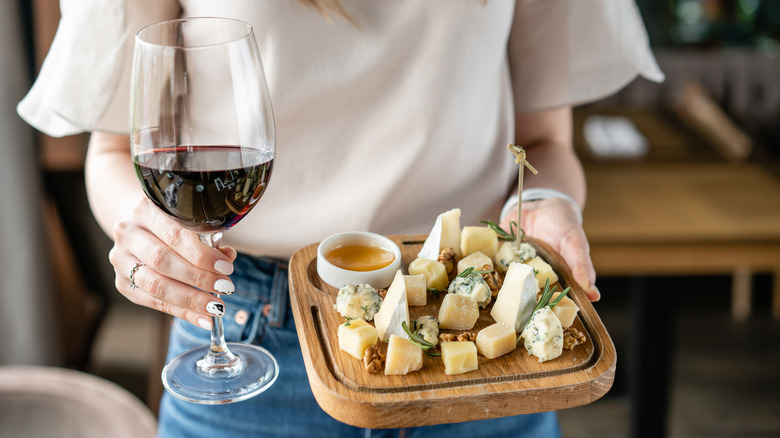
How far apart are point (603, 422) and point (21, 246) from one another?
97.1 inches

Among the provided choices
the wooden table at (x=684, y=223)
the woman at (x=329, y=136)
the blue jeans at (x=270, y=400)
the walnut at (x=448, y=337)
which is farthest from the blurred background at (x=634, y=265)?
the walnut at (x=448, y=337)

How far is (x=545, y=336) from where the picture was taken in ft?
2.78

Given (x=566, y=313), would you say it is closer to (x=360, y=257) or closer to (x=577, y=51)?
(x=360, y=257)

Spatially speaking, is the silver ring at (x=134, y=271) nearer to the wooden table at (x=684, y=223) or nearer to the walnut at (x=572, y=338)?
the walnut at (x=572, y=338)

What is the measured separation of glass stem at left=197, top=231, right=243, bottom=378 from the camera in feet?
3.12

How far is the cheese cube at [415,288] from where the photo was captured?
956 mm

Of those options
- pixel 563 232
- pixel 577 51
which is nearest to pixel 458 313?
pixel 563 232

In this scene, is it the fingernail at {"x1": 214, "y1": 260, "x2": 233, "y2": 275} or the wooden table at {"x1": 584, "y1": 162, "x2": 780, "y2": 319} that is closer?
the fingernail at {"x1": 214, "y1": 260, "x2": 233, "y2": 275}

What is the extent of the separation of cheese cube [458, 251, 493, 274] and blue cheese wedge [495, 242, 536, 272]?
0.02 m

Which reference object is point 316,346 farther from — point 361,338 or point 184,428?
point 184,428

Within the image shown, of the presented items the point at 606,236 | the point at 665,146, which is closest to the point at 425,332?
the point at 606,236

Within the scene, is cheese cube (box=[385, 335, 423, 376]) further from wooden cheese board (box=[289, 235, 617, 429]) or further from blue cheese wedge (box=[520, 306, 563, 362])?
blue cheese wedge (box=[520, 306, 563, 362])

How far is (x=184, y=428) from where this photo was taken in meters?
1.20

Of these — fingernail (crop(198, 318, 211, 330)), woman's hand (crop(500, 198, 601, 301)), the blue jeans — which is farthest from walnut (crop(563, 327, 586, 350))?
fingernail (crop(198, 318, 211, 330))
